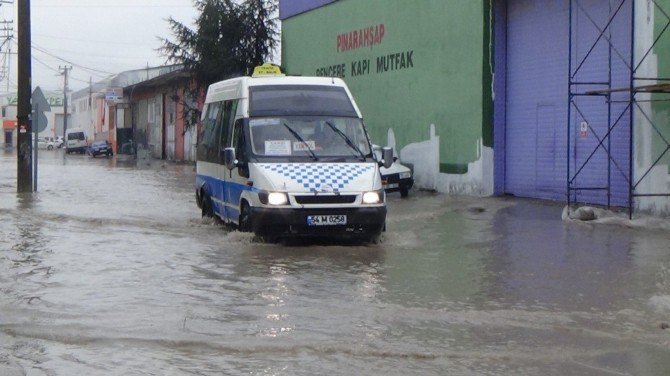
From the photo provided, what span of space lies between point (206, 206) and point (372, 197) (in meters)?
4.90

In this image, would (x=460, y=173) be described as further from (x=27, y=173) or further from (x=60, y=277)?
(x=60, y=277)

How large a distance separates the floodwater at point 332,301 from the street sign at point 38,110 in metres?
8.05

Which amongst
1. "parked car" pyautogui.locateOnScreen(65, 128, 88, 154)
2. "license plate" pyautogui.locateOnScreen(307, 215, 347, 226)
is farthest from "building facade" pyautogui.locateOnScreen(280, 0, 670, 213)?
"parked car" pyautogui.locateOnScreen(65, 128, 88, 154)

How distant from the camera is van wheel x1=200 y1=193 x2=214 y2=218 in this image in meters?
17.5

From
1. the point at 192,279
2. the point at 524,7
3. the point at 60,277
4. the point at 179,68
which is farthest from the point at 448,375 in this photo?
the point at 179,68

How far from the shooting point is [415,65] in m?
27.9

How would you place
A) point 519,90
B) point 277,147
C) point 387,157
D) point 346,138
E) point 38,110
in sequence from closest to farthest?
point 277,147 < point 346,138 < point 387,157 < point 519,90 < point 38,110

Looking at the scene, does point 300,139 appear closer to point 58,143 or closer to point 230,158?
point 230,158

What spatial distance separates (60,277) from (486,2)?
51.7 ft

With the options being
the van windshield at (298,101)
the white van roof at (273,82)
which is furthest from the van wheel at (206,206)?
the van windshield at (298,101)

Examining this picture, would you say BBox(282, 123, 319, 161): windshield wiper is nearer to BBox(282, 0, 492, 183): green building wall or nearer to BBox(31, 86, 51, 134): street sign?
BBox(282, 0, 492, 183): green building wall

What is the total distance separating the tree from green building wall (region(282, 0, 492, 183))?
29.7ft

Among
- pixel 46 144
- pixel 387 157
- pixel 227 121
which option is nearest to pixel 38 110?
pixel 227 121

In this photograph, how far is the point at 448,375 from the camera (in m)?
6.98
